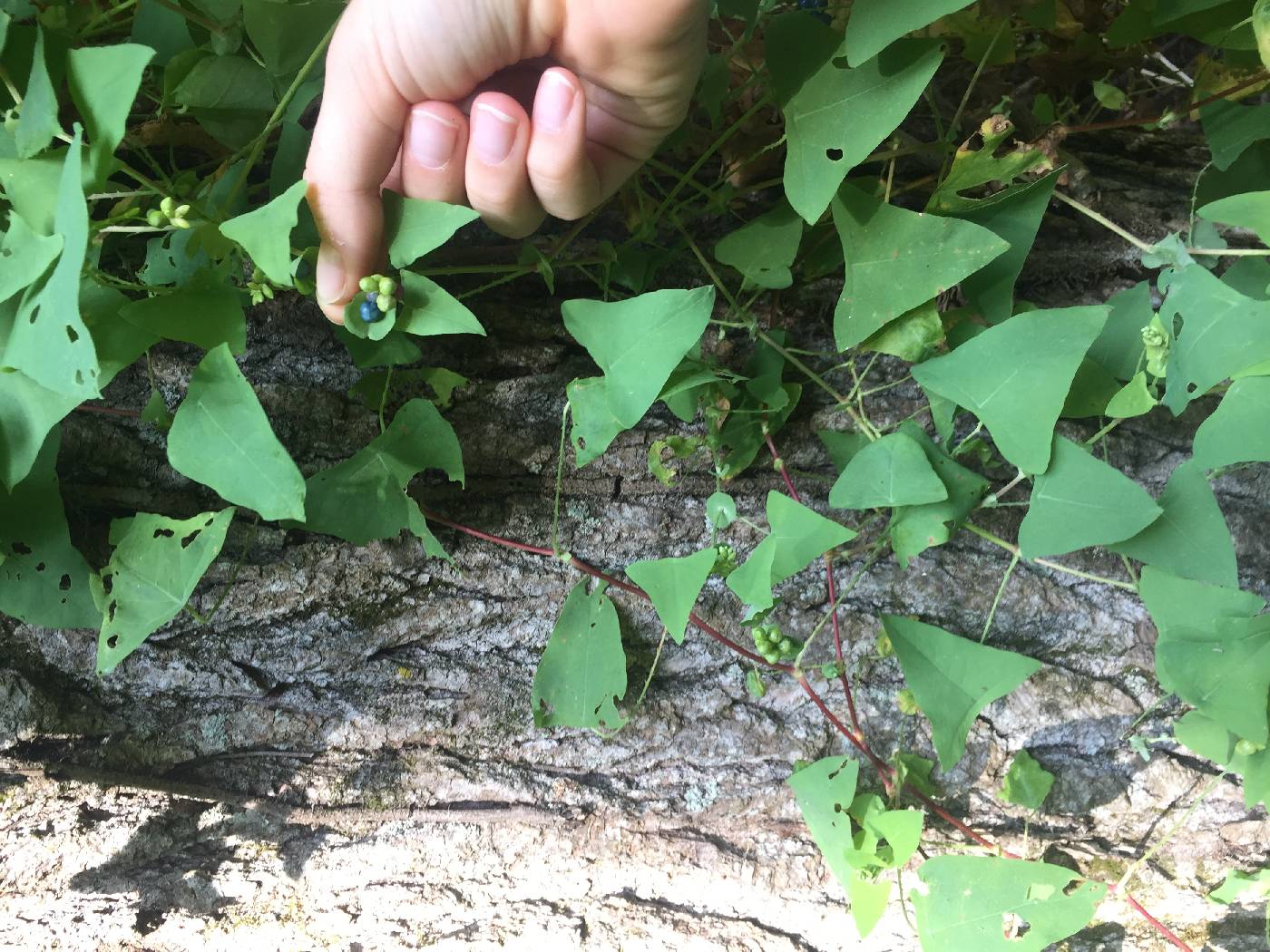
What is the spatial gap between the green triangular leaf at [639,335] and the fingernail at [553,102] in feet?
0.63

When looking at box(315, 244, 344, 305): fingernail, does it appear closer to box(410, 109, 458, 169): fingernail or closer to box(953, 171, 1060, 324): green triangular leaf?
box(410, 109, 458, 169): fingernail

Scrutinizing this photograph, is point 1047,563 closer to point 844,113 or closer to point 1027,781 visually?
point 1027,781

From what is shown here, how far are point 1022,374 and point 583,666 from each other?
0.64 metres

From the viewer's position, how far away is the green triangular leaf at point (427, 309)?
0.85 metres

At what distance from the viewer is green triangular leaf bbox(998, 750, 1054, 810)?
1149 millimetres

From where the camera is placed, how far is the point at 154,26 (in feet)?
3.08

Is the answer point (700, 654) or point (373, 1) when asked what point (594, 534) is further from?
point (373, 1)

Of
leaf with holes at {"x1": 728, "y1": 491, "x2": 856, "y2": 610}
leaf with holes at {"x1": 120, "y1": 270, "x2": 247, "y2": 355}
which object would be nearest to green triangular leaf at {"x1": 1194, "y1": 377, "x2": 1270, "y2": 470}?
leaf with holes at {"x1": 728, "y1": 491, "x2": 856, "y2": 610}

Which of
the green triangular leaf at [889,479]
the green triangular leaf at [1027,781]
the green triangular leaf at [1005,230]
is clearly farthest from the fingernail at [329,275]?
the green triangular leaf at [1027,781]

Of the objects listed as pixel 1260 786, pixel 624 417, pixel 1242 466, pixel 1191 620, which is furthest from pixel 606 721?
pixel 1242 466

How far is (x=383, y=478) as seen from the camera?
1005 millimetres

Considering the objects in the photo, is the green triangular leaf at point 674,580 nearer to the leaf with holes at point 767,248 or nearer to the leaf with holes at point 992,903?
the leaf with holes at point 767,248

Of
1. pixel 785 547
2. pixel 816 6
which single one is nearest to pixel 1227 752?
pixel 785 547

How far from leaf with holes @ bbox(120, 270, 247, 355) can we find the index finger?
11cm
